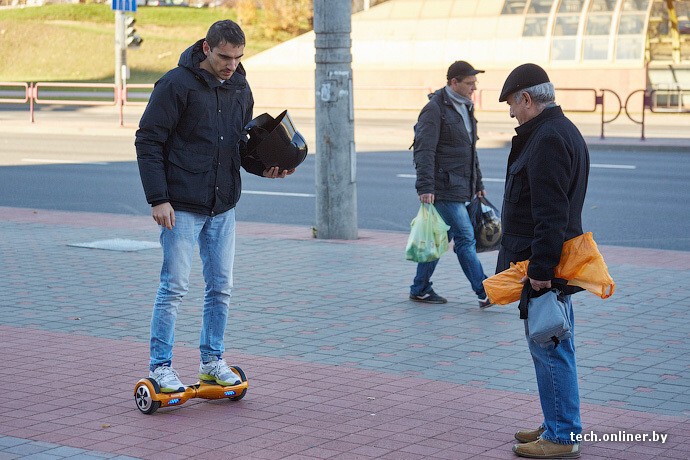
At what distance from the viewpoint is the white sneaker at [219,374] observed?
598 cm

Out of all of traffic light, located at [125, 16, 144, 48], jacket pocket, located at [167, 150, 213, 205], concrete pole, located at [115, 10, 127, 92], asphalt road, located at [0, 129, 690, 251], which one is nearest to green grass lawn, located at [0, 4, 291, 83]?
traffic light, located at [125, 16, 144, 48]

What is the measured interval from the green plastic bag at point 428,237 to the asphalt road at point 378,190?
4.04 meters

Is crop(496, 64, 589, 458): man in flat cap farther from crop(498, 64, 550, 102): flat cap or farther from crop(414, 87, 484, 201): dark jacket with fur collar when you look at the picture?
crop(414, 87, 484, 201): dark jacket with fur collar

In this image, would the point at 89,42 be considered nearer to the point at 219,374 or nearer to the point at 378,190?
the point at 378,190

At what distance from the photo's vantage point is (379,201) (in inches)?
619

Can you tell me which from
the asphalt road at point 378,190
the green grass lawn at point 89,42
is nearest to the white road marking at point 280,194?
the asphalt road at point 378,190

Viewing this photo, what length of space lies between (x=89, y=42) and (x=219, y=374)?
222 feet

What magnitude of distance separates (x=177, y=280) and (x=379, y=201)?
1007 centimetres

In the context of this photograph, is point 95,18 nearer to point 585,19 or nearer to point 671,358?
point 585,19

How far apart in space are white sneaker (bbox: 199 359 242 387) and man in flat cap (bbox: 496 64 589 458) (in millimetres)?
1542

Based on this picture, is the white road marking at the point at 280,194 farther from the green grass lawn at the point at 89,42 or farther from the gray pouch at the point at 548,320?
the green grass lawn at the point at 89,42

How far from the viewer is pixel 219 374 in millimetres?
5996

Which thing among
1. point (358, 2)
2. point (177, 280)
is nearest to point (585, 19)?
point (177, 280)

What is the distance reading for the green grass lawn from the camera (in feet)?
217
